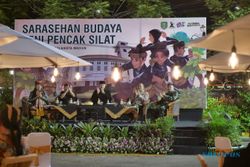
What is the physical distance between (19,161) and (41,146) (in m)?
1.37

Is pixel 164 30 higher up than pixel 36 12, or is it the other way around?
pixel 36 12

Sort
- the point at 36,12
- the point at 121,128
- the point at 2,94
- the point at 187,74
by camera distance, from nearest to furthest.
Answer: the point at 121,128 → the point at 187,74 → the point at 2,94 → the point at 36,12

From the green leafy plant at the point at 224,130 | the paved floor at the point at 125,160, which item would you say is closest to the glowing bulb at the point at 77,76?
the paved floor at the point at 125,160

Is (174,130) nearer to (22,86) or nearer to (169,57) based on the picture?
(169,57)

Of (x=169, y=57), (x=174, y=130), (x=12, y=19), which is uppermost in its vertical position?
(x=12, y=19)

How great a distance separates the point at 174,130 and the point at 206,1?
7.32 metres

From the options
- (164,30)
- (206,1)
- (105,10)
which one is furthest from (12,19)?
(206,1)

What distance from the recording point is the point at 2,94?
17703 millimetres

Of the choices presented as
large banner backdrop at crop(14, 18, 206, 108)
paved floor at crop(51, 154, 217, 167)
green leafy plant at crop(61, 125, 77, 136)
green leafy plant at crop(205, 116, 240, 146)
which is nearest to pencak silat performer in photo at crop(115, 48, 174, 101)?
large banner backdrop at crop(14, 18, 206, 108)

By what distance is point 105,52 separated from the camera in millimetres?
16672

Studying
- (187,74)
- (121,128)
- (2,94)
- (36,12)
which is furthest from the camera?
(36,12)

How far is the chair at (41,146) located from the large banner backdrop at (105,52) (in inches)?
410

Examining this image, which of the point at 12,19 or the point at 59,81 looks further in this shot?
the point at 12,19

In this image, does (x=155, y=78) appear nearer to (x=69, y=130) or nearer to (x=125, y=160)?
(x=69, y=130)
